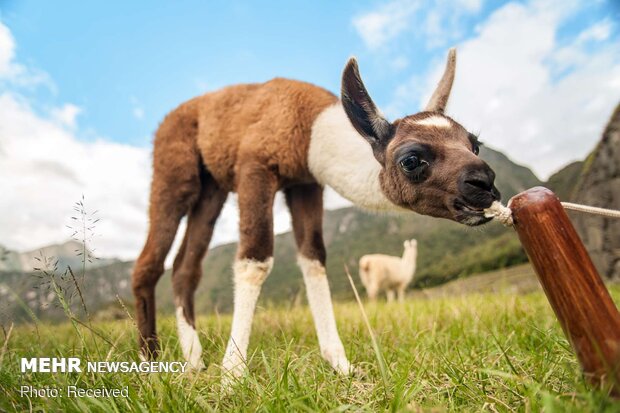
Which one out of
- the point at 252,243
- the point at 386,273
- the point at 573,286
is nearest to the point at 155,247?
the point at 252,243

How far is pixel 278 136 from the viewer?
3459 millimetres

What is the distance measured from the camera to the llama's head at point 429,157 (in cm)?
233

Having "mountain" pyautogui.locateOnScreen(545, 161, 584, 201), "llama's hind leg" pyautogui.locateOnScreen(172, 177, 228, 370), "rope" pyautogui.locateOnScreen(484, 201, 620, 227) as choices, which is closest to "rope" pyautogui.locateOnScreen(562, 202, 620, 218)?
"rope" pyautogui.locateOnScreen(484, 201, 620, 227)

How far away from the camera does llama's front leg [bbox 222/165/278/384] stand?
3133 mm

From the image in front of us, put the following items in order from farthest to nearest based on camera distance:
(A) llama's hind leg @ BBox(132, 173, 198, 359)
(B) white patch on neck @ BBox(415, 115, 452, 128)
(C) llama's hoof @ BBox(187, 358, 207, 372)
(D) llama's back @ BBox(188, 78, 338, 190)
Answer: (A) llama's hind leg @ BBox(132, 173, 198, 359) < (D) llama's back @ BBox(188, 78, 338, 190) < (B) white patch on neck @ BBox(415, 115, 452, 128) < (C) llama's hoof @ BBox(187, 358, 207, 372)

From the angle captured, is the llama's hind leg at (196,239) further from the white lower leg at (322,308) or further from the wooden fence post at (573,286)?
the wooden fence post at (573,286)

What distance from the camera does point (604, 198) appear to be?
8.46 meters

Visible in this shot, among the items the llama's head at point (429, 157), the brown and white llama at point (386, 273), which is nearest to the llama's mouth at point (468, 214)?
the llama's head at point (429, 157)

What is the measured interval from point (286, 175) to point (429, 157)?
130cm

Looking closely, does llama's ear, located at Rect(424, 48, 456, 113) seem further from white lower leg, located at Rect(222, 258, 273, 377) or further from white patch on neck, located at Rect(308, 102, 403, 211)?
white lower leg, located at Rect(222, 258, 273, 377)

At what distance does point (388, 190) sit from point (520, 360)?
1361mm

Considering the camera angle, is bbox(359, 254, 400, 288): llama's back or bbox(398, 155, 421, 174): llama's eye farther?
bbox(359, 254, 400, 288): llama's back

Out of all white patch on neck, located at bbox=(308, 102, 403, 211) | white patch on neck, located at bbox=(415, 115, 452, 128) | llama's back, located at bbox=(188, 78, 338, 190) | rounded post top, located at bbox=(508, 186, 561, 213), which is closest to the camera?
rounded post top, located at bbox=(508, 186, 561, 213)

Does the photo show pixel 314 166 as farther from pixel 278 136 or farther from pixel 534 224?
pixel 534 224
